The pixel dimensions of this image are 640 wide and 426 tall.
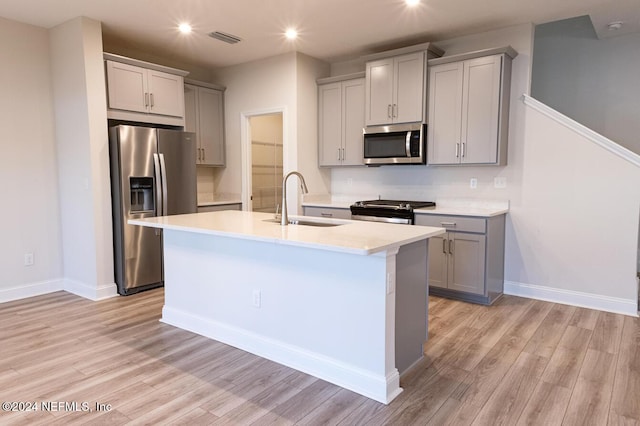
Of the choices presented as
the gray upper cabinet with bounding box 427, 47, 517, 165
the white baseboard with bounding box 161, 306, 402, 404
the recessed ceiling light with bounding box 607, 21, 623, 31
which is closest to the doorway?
the gray upper cabinet with bounding box 427, 47, 517, 165

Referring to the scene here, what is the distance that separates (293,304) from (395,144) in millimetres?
2426

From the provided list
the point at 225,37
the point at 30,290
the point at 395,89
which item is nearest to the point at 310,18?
the point at 225,37

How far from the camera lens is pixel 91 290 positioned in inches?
155

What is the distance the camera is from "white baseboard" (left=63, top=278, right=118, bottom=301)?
12.9 ft

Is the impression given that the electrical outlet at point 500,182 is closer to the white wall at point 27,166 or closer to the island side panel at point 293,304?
the island side panel at point 293,304

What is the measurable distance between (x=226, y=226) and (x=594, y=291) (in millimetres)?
3289

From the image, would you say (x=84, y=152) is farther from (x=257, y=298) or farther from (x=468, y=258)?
(x=468, y=258)

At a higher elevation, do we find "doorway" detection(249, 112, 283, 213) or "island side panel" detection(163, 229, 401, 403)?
"doorway" detection(249, 112, 283, 213)

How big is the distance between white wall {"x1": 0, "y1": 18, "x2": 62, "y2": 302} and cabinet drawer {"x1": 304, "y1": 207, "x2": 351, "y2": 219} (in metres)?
2.69

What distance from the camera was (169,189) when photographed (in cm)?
429

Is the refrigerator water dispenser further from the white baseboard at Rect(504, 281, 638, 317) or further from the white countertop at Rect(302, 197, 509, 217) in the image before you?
the white baseboard at Rect(504, 281, 638, 317)

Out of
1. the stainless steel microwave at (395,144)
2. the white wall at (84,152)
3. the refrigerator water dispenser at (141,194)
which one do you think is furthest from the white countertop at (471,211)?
the white wall at (84,152)

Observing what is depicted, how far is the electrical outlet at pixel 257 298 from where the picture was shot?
271 cm

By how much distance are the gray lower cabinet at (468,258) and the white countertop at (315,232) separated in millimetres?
1271
